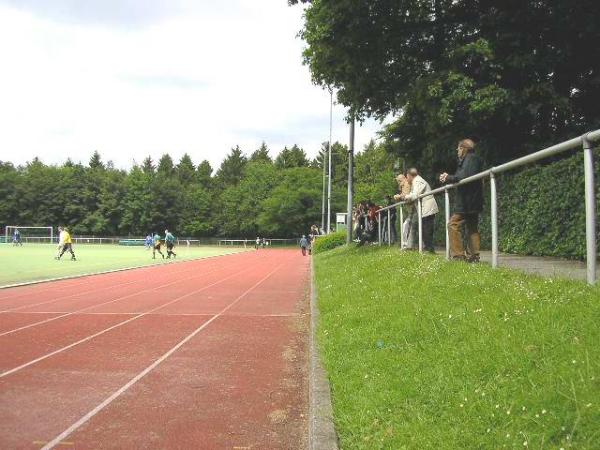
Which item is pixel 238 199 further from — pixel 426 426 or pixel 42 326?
pixel 426 426

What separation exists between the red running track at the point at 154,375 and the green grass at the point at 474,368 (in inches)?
23.8

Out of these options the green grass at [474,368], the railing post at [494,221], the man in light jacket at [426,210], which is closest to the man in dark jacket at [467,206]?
the railing post at [494,221]

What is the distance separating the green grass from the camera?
270 centimetres

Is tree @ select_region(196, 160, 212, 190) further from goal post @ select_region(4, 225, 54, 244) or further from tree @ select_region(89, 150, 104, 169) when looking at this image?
goal post @ select_region(4, 225, 54, 244)

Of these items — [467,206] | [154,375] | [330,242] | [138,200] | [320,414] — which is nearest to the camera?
[320,414]

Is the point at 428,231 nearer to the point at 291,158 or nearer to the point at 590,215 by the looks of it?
the point at 590,215

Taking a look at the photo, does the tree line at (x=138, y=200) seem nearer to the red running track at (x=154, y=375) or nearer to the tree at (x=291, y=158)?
the tree at (x=291, y=158)

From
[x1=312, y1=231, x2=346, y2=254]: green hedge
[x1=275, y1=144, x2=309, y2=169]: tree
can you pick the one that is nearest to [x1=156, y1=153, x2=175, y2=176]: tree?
[x1=275, y1=144, x2=309, y2=169]: tree

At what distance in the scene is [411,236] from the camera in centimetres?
1134

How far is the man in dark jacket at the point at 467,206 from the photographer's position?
732 cm

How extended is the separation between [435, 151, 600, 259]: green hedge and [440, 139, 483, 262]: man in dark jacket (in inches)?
16.8

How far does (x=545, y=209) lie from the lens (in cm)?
916

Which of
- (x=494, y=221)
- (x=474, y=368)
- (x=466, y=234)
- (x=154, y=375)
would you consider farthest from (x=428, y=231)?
(x=474, y=368)

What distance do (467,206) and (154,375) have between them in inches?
181
